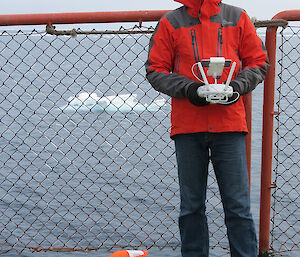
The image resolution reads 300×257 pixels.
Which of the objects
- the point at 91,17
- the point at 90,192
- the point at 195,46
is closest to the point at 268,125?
the point at 195,46

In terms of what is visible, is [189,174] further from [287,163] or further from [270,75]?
[287,163]

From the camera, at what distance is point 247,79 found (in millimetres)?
2719

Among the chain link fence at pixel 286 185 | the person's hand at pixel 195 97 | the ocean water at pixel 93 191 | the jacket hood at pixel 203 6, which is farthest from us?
the ocean water at pixel 93 191

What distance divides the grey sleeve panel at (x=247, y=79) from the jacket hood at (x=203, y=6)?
370 millimetres

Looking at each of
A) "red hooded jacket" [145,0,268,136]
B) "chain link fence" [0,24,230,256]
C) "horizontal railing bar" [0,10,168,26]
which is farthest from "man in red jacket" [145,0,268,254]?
"chain link fence" [0,24,230,256]

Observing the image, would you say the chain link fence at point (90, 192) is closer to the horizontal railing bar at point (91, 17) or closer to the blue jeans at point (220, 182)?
the horizontal railing bar at point (91, 17)

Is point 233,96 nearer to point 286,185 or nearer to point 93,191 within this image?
point 93,191

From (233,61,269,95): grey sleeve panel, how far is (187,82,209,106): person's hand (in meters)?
0.20

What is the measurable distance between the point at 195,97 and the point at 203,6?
20.4 inches

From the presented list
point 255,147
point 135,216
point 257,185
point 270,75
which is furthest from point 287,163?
point 270,75

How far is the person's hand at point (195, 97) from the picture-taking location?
104 inches

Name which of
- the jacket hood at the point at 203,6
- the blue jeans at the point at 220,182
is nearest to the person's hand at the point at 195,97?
the blue jeans at the point at 220,182

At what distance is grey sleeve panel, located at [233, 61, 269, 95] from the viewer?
2.68 metres

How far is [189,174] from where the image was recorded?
289 cm
